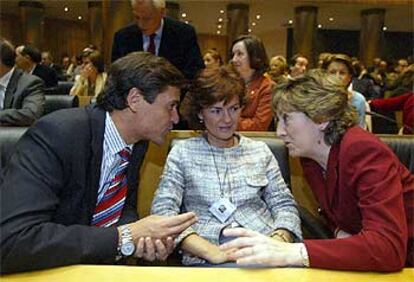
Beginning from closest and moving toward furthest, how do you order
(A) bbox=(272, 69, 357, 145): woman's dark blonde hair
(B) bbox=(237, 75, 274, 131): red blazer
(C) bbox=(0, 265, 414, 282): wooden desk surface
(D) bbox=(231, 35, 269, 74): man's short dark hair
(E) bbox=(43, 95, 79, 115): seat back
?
(C) bbox=(0, 265, 414, 282): wooden desk surface → (A) bbox=(272, 69, 357, 145): woman's dark blonde hair → (B) bbox=(237, 75, 274, 131): red blazer → (D) bbox=(231, 35, 269, 74): man's short dark hair → (E) bbox=(43, 95, 79, 115): seat back

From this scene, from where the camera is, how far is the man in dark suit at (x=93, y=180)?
1.17 meters

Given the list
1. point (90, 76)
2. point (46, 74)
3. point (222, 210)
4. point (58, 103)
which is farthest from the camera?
point (46, 74)

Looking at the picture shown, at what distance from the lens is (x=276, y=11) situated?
14781mm

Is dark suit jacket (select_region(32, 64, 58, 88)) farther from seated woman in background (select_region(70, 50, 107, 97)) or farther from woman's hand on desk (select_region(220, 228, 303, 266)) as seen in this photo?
woman's hand on desk (select_region(220, 228, 303, 266))

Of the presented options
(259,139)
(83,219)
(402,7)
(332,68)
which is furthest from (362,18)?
(83,219)

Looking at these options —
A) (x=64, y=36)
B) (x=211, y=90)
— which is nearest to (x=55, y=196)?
(x=211, y=90)

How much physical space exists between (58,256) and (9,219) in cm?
16

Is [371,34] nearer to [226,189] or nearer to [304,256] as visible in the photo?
[226,189]

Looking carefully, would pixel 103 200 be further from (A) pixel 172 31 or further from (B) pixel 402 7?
(B) pixel 402 7

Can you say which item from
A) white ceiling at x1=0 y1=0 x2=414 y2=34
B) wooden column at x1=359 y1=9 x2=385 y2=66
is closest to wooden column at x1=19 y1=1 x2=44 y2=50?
white ceiling at x1=0 y1=0 x2=414 y2=34

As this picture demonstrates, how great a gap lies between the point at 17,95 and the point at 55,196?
2.11 meters

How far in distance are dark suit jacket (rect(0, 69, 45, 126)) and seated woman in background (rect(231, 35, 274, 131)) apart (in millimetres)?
1158

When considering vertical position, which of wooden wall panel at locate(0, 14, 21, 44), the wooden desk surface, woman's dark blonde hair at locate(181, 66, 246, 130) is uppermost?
wooden wall panel at locate(0, 14, 21, 44)

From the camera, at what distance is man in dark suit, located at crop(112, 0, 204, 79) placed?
304cm
